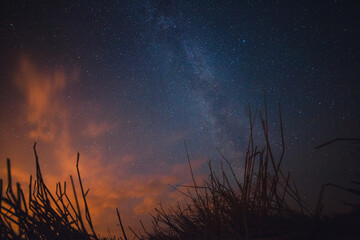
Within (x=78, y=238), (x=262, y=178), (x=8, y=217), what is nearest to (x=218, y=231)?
(x=262, y=178)

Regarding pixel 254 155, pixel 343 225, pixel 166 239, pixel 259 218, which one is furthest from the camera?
pixel 166 239

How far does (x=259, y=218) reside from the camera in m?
1.10

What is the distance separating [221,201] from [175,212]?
1.59 ft

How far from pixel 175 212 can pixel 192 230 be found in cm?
29

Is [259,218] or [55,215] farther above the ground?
[55,215]

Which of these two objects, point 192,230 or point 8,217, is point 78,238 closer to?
point 8,217

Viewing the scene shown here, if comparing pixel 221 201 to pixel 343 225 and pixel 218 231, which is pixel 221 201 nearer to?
pixel 218 231

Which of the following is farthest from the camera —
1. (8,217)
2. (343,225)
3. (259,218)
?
(259,218)

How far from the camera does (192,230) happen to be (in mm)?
1474

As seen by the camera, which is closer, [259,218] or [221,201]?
[259,218]

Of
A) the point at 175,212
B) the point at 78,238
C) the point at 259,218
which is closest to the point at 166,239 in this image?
the point at 175,212

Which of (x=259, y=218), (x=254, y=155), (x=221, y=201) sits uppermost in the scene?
(x=254, y=155)

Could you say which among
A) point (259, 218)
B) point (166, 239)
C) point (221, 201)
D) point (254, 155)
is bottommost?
point (166, 239)

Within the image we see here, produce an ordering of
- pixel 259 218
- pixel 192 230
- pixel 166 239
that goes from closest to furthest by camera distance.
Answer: pixel 259 218, pixel 192 230, pixel 166 239
